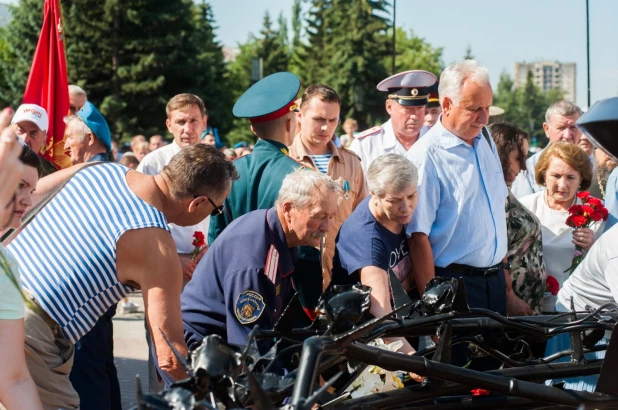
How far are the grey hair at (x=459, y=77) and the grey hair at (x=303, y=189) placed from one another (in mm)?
1162

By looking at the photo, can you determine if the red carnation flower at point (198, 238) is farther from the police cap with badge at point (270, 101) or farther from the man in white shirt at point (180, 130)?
the police cap with badge at point (270, 101)

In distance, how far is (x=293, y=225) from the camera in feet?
11.2

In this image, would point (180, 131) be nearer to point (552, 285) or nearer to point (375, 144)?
point (375, 144)

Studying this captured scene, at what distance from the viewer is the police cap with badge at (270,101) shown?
15.2ft

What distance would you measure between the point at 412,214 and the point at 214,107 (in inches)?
1334

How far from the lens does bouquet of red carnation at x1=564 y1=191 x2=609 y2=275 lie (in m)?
5.14

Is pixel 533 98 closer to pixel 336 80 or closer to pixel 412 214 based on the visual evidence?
pixel 336 80

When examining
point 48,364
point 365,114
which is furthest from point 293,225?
point 365,114

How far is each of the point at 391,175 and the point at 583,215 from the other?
1826 millimetres

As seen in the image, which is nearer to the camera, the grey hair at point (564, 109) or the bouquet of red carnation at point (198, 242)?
the bouquet of red carnation at point (198, 242)

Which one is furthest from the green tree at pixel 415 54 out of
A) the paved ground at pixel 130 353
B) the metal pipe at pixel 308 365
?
the metal pipe at pixel 308 365

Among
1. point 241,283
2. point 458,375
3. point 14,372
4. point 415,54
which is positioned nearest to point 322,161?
point 241,283

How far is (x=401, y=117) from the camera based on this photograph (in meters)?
6.07

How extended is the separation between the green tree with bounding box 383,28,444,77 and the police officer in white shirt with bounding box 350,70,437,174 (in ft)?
194
